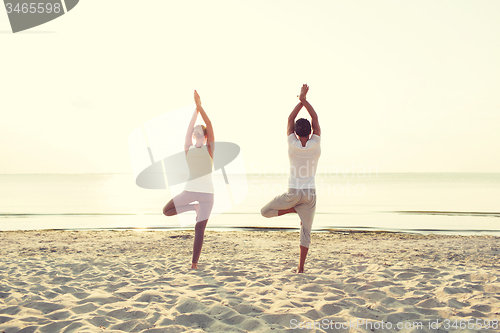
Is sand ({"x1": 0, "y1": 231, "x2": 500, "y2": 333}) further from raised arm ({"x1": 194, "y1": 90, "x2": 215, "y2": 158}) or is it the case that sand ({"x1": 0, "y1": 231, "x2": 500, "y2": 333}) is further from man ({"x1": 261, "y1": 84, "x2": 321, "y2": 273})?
raised arm ({"x1": 194, "y1": 90, "x2": 215, "y2": 158})

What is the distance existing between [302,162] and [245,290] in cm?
202

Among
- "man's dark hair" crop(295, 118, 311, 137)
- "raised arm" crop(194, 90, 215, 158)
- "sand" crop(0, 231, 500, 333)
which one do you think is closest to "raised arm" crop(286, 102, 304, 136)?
"man's dark hair" crop(295, 118, 311, 137)

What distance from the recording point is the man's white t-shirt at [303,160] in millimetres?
4789

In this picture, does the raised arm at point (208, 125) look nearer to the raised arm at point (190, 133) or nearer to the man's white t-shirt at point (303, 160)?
the raised arm at point (190, 133)

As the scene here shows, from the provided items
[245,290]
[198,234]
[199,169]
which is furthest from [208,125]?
[245,290]

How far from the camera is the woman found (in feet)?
17.1

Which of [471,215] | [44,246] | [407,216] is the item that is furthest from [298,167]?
[471,215]

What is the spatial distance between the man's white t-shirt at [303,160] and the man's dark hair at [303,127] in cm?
10

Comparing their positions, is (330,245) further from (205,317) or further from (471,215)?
(471,215)

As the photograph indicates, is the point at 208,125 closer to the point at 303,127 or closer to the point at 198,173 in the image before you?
the point at 198,173

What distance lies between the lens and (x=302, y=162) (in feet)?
15.9

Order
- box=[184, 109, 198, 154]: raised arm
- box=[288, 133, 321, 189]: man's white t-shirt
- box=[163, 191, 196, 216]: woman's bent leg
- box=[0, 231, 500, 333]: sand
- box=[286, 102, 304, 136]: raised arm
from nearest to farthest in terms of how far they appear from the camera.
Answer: box=[0, 231, 500, 333]: sand
box=[288, 133, 321, 189]: man's white t-shirt
box=[286, 102, 304, 136]: raised arm
box=[163, 191, 196, 216]: woman's bent leg
box=[184, 109, 198, 154]: raised arm

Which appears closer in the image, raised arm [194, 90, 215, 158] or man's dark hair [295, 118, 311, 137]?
man's dark hair [295, 118, 311, 137]

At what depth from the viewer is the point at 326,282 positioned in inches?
186
